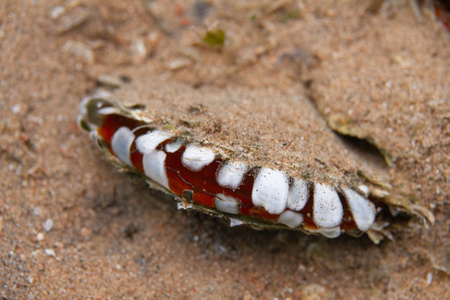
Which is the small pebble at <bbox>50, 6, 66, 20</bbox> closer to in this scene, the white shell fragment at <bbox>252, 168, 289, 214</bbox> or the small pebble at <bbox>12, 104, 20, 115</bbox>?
the small pebble at <bbox>12, 104, 20, 115</bbox>

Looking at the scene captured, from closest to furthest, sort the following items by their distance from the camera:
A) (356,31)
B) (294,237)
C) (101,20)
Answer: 1. (294,237)
2. (356,31)
3. (101,20)

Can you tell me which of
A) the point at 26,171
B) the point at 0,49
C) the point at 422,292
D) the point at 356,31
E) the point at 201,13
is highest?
the point at 0,49

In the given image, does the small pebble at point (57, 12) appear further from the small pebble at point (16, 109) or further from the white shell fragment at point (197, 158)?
the white shell fragment at point (197, 158)

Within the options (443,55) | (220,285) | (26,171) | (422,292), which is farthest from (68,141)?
(443,55)

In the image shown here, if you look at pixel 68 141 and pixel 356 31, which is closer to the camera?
pixel 68 141

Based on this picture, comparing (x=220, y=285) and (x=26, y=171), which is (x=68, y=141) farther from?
(x=220, y=285)

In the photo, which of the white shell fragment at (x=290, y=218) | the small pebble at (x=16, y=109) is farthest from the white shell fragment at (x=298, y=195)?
the small pebble at (x=16, y=109)

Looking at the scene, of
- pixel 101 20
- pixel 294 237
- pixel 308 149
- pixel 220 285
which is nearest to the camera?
pixel 308 149

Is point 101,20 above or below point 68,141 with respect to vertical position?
above
